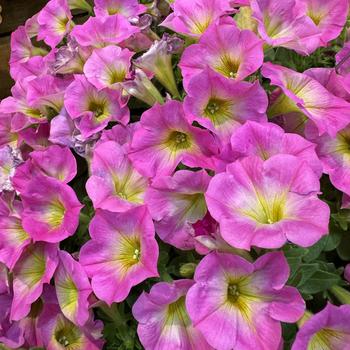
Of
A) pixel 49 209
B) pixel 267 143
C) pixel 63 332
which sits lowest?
pixel 63 332

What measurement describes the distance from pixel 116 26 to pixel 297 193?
367 mm

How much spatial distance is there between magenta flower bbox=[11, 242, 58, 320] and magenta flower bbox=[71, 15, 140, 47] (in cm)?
28

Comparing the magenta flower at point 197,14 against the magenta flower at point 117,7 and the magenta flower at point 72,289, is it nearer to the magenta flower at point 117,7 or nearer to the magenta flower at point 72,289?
the magenta flower at point 117,7

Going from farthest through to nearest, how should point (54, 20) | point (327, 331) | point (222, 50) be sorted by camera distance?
point (54, 20), point (222, 50), point (327, 331)

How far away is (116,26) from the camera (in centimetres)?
76

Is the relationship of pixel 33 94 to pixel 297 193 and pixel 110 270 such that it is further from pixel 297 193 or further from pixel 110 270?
pixel 297 193

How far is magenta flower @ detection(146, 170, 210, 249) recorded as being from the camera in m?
0.59

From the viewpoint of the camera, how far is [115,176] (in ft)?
2.11

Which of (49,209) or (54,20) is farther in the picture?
(54,20)

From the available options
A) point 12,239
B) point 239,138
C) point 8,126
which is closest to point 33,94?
point 8,126

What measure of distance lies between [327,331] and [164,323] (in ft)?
0.54

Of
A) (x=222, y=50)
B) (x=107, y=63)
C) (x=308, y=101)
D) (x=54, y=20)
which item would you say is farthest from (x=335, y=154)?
(x=54, y=20)

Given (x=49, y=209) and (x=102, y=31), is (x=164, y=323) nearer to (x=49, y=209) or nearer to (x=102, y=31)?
(x=49, y=209)

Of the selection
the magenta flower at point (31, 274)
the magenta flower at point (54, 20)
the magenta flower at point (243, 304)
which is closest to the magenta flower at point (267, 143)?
the magenta flower at point (243, 304)
